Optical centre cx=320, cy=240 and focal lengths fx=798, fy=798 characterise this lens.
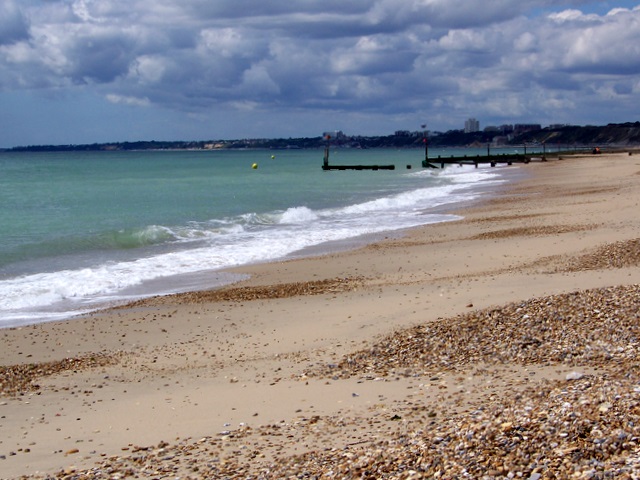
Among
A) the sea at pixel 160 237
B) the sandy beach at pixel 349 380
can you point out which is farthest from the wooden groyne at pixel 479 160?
the sandy beach at pixel 349 380

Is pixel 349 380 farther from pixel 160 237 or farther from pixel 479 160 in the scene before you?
pixel 479 160

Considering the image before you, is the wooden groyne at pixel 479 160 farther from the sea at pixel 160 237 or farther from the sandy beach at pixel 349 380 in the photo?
the sandy beach at pixel 349 380

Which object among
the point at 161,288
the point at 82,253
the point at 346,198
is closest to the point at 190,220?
the point at 82,253

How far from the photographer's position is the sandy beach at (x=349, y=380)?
5.75 meters

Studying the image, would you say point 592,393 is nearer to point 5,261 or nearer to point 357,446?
point 357,446

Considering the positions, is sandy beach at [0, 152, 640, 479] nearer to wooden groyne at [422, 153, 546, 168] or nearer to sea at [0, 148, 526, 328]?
sea at [0, 148, 526, 328]

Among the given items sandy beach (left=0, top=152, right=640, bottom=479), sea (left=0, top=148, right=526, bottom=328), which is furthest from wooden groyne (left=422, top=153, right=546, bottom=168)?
sandy beach (left=0, top=152, right=640, bottom=479)

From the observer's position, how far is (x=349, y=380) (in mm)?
8633

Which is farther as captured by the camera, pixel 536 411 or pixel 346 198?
pixel 346 198

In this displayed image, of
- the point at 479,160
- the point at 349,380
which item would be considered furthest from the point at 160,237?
the point at 479,160

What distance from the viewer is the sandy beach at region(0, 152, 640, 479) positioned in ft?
18.9

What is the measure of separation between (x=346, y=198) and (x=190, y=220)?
1419cm

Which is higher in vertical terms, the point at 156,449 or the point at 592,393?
the point at 592,393

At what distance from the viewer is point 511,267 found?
1578 cm
